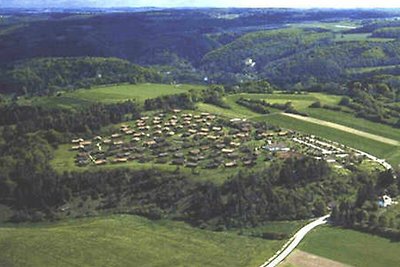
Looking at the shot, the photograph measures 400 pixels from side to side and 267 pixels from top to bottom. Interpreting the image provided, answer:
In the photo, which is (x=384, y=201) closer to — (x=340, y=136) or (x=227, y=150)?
(x=227, y=150)

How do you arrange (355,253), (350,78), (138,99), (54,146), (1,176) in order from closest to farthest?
(355,253), (1,176), (54,146), (138,99), (350,78)

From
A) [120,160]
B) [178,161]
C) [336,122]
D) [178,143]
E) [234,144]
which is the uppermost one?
[234,144]

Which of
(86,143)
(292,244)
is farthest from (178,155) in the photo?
(292,244)

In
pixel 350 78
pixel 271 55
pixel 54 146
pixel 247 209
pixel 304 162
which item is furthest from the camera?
pixel 271 55

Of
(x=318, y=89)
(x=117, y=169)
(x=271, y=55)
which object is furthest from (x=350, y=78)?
(x=117, y=169)

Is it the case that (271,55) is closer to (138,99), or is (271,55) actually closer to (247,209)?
(138,99)
